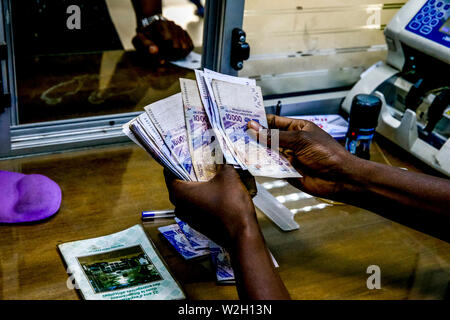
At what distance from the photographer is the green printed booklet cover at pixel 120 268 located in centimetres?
105

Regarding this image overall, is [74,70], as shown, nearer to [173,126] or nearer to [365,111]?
[173,126]

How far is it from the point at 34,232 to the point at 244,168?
575 millimetres

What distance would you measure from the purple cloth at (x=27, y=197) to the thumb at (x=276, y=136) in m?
0.58

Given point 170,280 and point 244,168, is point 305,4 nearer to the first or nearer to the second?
point 244,168

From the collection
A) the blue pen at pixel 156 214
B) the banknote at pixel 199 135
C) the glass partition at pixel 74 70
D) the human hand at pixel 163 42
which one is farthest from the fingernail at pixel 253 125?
the human hand at pixel 163 42

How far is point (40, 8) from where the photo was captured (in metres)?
2.22

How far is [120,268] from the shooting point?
1117mm

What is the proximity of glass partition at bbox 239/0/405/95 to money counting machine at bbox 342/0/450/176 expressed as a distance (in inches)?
7.7

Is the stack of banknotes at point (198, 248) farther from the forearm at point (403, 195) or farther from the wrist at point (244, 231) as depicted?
the forearm at point (403, 195)

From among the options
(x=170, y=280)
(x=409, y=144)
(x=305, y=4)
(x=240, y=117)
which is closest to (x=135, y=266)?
(x=170, y=280)

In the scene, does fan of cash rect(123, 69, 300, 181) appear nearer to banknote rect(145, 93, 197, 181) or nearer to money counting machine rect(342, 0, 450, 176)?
banknote rect(145, 93, 197, 181)

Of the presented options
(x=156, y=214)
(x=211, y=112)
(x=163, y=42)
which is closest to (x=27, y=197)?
(x=156, y=214)

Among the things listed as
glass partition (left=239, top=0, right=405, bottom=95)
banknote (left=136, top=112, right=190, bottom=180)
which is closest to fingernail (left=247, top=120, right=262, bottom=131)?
banknote (left=136, top=112, right=190, bottom=180)

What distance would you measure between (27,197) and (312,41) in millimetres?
1255
